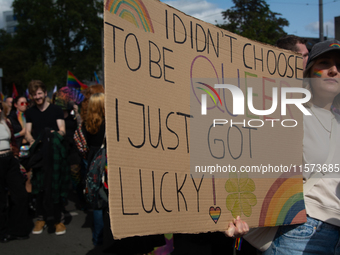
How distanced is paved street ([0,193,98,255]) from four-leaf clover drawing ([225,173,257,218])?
267 cm

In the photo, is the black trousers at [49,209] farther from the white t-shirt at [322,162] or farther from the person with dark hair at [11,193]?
the white t-shirt at [322,162]

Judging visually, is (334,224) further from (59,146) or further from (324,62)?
(59,146)

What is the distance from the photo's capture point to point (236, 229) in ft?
4.67

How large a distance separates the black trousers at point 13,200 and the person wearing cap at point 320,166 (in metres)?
3.29

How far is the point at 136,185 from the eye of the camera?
1.20m

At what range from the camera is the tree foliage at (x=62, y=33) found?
30.5 meters

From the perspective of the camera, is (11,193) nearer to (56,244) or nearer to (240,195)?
(56,244)

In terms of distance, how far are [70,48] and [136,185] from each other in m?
34.4

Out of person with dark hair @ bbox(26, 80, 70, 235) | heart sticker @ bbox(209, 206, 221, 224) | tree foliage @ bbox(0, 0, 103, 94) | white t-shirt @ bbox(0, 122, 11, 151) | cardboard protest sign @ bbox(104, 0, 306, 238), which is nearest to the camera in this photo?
cardboard protest sign @ bbox(104, 0, 306, 238)

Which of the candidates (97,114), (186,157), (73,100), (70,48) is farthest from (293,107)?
(70,48)

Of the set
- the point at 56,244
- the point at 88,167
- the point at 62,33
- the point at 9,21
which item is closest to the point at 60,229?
the point at 56,244

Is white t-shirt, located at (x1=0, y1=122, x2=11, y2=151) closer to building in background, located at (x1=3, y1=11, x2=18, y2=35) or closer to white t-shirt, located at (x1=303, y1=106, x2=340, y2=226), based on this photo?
white t-shirt, located at (x1=303, y1=106, x2=340, y2=226)

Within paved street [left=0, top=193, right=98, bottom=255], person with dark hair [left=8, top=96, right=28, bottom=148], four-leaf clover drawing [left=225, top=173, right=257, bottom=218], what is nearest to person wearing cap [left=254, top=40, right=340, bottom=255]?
four-leaf clover drawing [left=225, top=173, right=257, bottom=218]

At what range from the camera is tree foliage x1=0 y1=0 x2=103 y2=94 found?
3053cm
